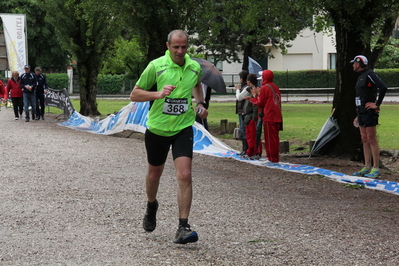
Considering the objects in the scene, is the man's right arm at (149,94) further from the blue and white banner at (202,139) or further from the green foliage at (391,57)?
the green foliage at (391,57)

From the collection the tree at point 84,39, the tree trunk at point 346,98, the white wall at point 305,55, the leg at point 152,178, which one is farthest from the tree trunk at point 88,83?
the white wall at point 305,55

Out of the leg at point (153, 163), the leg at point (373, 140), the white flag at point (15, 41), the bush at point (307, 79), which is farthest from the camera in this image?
the bush at point (307, 79)

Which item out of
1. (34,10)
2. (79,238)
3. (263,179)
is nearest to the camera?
(79,238)

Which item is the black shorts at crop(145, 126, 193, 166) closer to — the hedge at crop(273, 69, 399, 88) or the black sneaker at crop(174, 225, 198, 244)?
the black sneaker at crop(174, 225, 198, 244)

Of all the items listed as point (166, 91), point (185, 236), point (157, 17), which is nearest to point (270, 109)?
point (166, 91)

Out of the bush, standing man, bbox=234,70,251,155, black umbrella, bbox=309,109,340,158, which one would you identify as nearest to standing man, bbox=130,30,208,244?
standing man, bbox=234,70,251,155

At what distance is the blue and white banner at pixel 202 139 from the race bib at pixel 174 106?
441 centimetres

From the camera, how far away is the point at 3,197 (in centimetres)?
848

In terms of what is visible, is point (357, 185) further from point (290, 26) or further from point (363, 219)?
point (290, 26)

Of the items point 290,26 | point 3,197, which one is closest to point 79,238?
point 3,197

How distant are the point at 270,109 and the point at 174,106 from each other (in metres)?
6.11

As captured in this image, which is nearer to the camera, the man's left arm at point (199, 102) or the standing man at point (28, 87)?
the man's left arm at point (199, 102)

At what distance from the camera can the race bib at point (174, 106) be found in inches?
240

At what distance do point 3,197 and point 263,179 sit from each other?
13.3 ft
